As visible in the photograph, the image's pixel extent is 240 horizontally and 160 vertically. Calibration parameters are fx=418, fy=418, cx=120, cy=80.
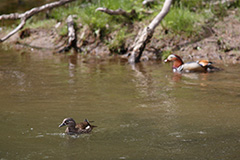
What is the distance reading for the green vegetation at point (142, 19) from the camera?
13242mm

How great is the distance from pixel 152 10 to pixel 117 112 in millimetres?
8157

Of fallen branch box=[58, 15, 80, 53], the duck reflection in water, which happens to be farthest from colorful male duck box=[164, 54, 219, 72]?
fallen branch box=[58, 15, 80, 53]

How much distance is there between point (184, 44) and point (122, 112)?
694 centimetres

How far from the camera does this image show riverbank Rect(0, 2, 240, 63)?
12.6m

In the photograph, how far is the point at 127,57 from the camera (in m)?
13.2

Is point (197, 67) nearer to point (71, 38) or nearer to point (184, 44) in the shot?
point (184, 44)

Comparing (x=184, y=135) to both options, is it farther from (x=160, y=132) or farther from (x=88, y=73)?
(x=88, y=73)

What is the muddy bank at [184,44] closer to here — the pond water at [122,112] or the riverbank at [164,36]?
the riverbank at [164,36]

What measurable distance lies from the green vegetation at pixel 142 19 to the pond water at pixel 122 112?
8.85ft

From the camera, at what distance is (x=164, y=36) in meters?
13.4

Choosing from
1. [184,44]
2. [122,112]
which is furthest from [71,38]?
[122,112]

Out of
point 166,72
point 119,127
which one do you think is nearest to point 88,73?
point 166,72

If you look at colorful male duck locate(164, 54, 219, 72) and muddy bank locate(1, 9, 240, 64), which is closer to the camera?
colorful male duck locate(164, 54, 219, 72)

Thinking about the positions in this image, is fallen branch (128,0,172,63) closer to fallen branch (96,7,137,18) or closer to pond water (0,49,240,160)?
pond water (0,49,240,160)
